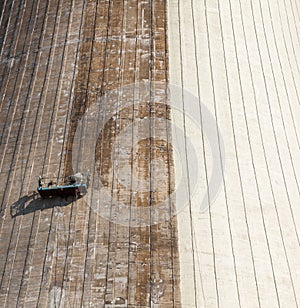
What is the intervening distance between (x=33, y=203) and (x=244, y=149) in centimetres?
555

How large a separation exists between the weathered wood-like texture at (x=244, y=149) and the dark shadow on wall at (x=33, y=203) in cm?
281

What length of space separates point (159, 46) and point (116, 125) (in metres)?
3.01

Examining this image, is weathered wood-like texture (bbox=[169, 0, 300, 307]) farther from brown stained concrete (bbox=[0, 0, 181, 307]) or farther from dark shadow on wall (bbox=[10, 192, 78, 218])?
dark shadow on wall (bbox=[10, 192, 78, 218])

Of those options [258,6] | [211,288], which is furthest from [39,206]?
[258,6]

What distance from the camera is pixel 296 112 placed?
607 inches

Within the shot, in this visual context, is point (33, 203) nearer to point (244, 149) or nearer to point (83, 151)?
point (83, 151)

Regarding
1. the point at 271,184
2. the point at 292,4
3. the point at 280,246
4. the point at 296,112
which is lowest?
the point at 280,246

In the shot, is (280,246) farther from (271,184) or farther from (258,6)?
(258,6)

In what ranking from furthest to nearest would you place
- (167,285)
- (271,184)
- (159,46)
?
(159,46)
(271,184)
(167,285)

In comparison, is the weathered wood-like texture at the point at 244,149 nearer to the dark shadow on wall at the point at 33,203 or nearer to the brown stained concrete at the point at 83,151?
the brown stained concrete at the point at 83,151

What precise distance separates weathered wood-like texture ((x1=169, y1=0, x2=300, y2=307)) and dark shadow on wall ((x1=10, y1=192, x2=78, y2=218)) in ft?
9.20

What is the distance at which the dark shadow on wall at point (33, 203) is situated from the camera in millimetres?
12148

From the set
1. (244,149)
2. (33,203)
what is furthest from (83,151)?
(244,149)

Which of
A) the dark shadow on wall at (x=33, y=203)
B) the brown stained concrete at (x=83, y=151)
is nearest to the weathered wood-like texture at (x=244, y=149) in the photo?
the brown stained concrete at (x=83, y=151)
